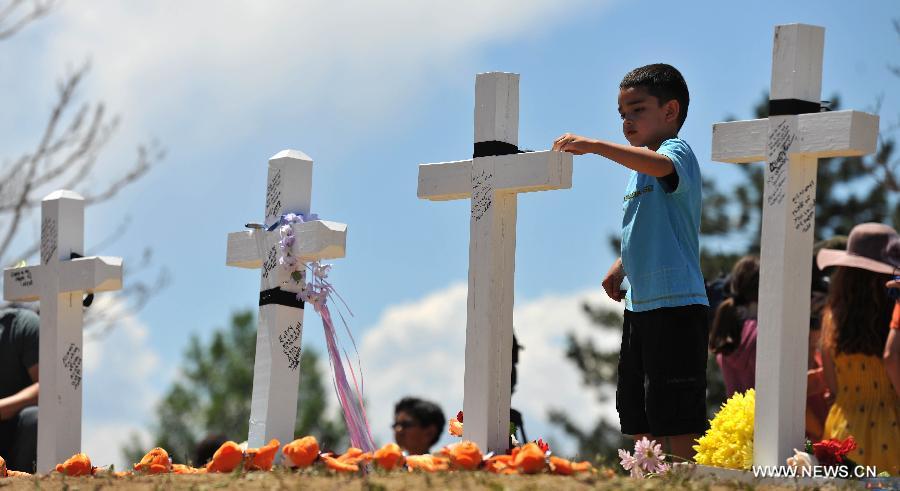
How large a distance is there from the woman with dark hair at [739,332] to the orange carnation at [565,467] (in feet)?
8.86

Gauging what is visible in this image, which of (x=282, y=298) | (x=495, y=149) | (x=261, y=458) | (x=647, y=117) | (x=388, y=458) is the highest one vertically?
(x=647, y=117)

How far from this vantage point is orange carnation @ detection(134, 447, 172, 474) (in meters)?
5.41

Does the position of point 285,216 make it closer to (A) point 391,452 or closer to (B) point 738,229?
(A) point 391,452

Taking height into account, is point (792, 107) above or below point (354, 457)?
above

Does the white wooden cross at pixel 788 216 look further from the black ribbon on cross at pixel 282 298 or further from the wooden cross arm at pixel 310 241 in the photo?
the black ribbon on cross at pixel 282 298

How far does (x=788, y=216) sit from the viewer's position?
4.93 meters

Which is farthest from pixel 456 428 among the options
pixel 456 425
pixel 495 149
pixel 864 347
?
pixel 864 347

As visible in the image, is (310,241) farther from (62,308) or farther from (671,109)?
(62,308)

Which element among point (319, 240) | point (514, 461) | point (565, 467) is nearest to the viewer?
point (565, 467)

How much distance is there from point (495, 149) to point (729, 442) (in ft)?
4.71

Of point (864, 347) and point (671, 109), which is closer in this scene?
point (671, 109)

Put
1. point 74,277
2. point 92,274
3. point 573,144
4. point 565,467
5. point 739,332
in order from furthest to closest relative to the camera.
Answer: point 739,332, point 74,277, point 92,274, point 573,144, point 565,467

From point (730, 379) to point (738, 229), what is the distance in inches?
679

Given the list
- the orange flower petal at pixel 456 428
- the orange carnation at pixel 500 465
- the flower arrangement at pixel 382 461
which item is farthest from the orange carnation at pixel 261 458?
the orange carnation at pixel 500 465
